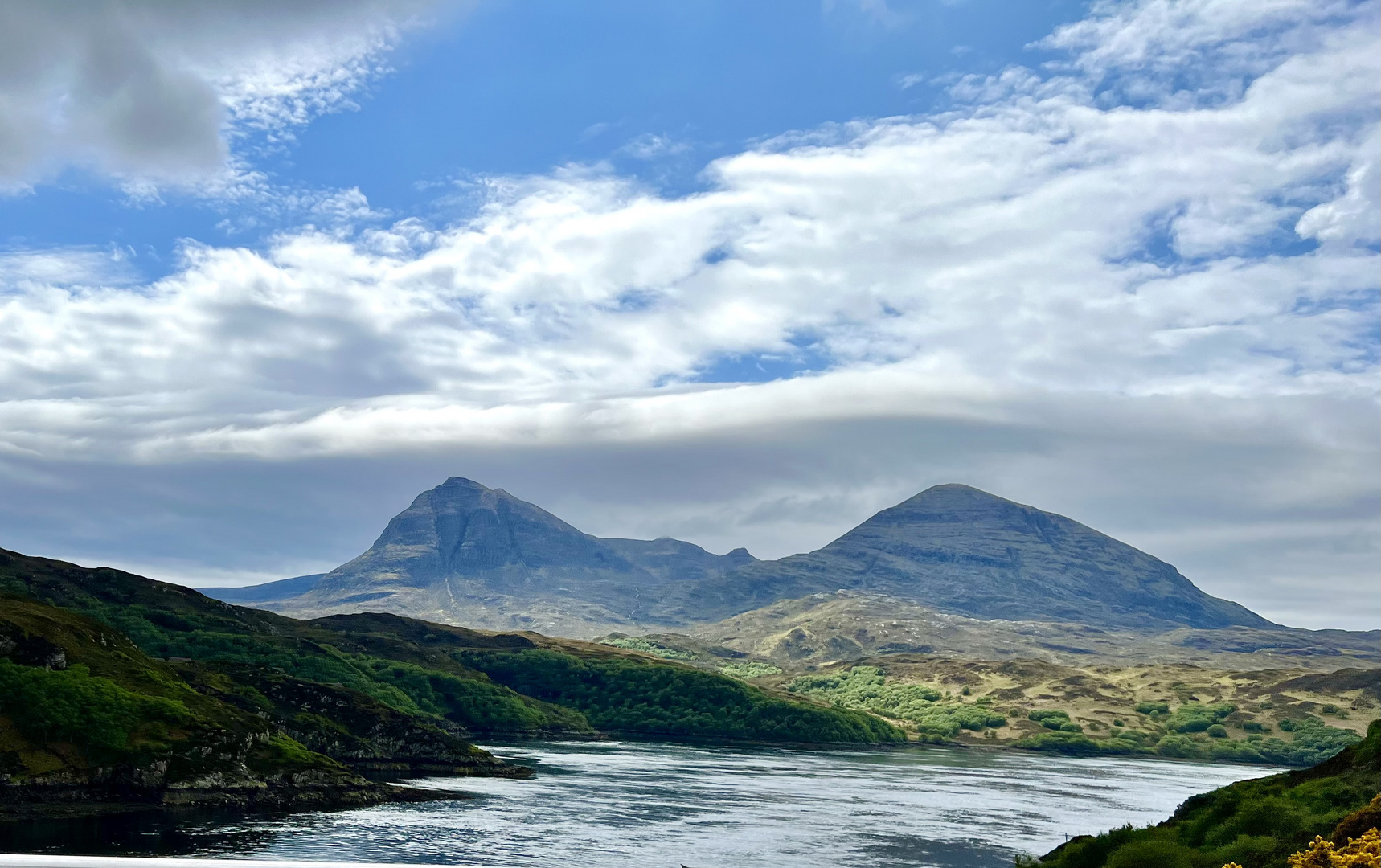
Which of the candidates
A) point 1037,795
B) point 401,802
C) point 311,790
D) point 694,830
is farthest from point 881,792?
point 311,790

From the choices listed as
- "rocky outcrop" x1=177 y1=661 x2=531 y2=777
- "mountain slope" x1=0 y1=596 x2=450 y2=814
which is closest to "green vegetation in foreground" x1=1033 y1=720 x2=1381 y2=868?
"mountain slope" x1=0 y1=596 x2=450 y2=814

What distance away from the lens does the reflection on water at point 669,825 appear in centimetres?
8631

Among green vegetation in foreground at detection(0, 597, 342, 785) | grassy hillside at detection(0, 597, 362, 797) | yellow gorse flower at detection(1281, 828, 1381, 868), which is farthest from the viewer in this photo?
green vegetation in foreground at detection(0, 597, 342, 785)

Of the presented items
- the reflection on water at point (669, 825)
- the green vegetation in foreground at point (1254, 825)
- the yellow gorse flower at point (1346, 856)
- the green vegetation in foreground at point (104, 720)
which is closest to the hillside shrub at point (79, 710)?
the green vegetation in foreground at point (104, 720)

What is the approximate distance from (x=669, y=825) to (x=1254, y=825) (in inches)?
2758

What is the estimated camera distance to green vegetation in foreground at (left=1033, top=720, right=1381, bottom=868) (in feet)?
141

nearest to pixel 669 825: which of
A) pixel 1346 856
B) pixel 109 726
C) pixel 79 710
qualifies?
pixel 109 726

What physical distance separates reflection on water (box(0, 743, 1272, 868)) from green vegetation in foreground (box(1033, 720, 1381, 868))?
37689 mm

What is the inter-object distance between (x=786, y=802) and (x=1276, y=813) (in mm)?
93642

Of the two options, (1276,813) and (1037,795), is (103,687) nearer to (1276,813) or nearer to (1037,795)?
(1276,813)

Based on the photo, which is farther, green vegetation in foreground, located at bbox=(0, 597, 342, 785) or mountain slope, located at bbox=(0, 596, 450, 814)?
green vegetation in foreground, located at bbox=(0, 597, 342, 785)

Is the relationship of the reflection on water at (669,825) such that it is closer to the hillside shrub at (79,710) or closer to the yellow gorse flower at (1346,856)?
the hillside shrub at (79,710)

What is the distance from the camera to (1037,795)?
15812 centimetres

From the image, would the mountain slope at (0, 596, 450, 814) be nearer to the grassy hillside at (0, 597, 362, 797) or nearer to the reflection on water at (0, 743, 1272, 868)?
the grassy hillside at (0, 597, 362, 797)
